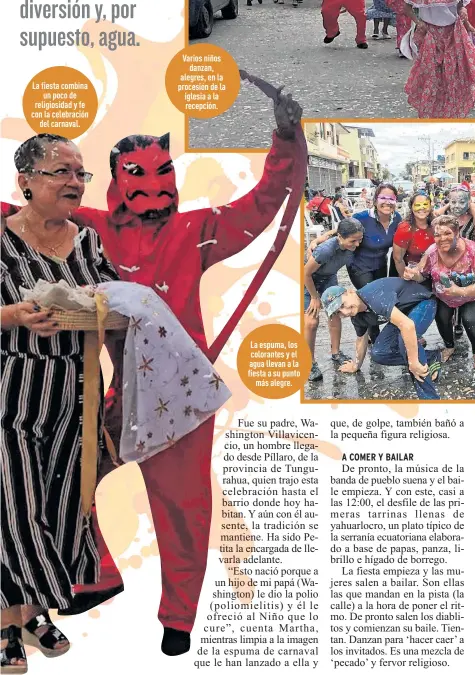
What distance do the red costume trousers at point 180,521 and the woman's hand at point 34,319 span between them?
57cm

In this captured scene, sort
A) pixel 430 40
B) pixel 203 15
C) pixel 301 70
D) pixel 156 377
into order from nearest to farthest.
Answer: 1. pixel 156 377
2. pixel 203 15
3. pixel 301 70
4. pixel 430 40

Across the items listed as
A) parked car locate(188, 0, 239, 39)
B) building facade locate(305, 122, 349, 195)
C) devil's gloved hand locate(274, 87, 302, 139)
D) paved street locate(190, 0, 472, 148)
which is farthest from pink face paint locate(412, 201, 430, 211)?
parked car locate(188, 0, 239, 39)

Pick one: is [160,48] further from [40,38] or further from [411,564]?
[411,564]

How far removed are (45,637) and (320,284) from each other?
155cm

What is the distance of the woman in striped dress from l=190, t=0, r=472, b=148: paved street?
0.54 m

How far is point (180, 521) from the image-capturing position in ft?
11.5

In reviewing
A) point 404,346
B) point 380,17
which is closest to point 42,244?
point 404,346

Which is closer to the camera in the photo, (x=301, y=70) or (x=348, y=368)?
(x=348, y=368)

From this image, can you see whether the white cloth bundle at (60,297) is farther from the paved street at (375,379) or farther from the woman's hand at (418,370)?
the woman's hand at (418,370)

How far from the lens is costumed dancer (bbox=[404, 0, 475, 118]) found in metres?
4.13

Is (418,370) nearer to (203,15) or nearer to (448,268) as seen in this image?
(448,268)

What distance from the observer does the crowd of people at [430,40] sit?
4.14 meters

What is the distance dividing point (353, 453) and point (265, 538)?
1.41ft

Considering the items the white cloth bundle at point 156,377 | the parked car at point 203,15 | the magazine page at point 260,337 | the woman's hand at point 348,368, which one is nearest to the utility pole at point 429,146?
the magazine page at point 260,337
